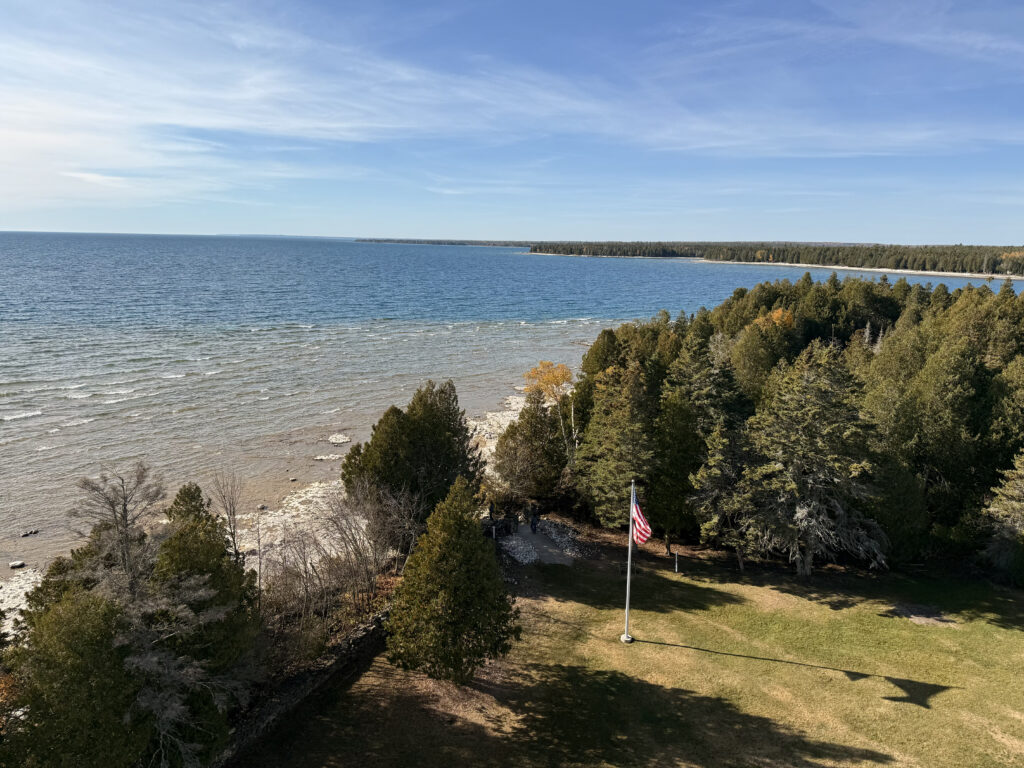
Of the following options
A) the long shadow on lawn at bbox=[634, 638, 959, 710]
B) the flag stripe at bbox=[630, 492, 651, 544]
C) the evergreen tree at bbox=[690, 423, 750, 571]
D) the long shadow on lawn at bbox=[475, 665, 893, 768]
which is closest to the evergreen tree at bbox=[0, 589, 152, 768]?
the long shadow on lawn at bbox=[475, 665, 893, 768]

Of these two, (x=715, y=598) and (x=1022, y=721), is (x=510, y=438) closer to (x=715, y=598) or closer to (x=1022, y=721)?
(x=715, y=598)

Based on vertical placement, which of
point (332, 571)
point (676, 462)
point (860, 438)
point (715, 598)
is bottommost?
point (715, 598)

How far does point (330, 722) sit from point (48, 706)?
808 centimetres

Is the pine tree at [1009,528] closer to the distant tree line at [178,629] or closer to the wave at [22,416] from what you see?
the distant tree line at [178,629]

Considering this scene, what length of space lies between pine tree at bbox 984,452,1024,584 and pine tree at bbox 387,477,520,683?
25482mm

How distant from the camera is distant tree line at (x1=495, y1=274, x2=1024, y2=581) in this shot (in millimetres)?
27172

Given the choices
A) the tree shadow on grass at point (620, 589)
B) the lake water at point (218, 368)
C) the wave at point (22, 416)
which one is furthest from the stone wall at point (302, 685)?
the wave at point (22, 416)

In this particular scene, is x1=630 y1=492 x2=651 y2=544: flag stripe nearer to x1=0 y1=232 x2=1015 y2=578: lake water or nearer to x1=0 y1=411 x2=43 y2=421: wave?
x1=0 y1=232 x2=1015 y2=578: lake water

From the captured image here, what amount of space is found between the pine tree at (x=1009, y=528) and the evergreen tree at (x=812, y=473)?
5281 mm

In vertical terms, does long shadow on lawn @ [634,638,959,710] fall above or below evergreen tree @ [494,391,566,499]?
below

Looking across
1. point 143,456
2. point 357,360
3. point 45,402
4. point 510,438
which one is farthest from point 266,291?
point 510,438

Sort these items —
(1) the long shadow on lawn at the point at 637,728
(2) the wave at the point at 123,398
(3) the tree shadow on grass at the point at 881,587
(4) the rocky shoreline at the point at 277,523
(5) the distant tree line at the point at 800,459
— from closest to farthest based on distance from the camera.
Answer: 1. (1) the long shadow on lawn at the point at 637,728
2. (4) the rocky shoreline at the point at 277,523
3. (3) the tree shadow on grass at the point at 881,587
4. (5) the distant tree line at the point at 800,459
5. (2) the wave at the point at 123,398

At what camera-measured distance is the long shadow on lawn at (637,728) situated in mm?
16656

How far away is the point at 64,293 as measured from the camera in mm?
109312
